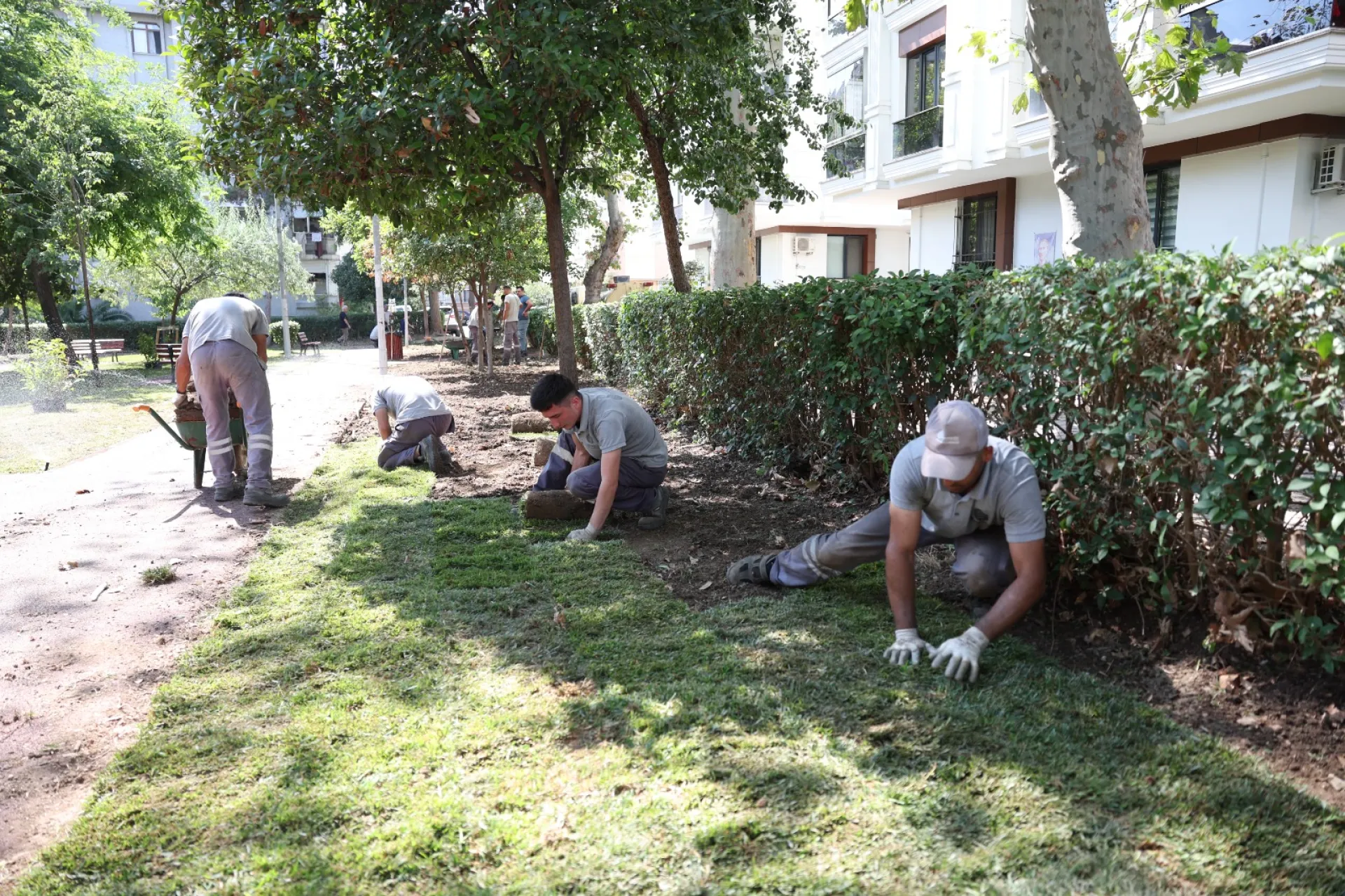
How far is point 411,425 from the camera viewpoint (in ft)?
26.6

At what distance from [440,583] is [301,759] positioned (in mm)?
1901

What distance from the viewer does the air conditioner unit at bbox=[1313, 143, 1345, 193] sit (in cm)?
1266

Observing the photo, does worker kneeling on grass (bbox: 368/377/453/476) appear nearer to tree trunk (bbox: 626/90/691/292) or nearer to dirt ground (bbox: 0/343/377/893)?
dirt ground (bbox: 0/343/377/893)

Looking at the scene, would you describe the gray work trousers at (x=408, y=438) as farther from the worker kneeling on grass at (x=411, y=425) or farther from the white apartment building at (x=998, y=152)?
the white apartment building at (x=998, y=152)

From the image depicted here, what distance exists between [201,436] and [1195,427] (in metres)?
7.00

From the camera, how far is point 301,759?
3.19 m

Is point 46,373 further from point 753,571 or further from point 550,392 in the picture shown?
point 753,571

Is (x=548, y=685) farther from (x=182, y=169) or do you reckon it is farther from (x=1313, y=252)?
(x=182, y=169)

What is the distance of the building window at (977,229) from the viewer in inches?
789

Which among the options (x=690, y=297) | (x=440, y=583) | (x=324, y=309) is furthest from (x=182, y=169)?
(x=324, y=309)

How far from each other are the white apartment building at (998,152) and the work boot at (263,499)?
255 inches

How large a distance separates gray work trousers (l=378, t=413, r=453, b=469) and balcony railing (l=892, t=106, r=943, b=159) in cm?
1483

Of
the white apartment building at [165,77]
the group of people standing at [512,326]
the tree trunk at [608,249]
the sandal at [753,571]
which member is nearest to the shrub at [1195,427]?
the sandal at [753,571]

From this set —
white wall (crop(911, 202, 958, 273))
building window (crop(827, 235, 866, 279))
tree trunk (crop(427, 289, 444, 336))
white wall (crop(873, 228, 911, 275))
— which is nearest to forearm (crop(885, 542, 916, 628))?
white wall (crop(911, 202, 958, 273))
